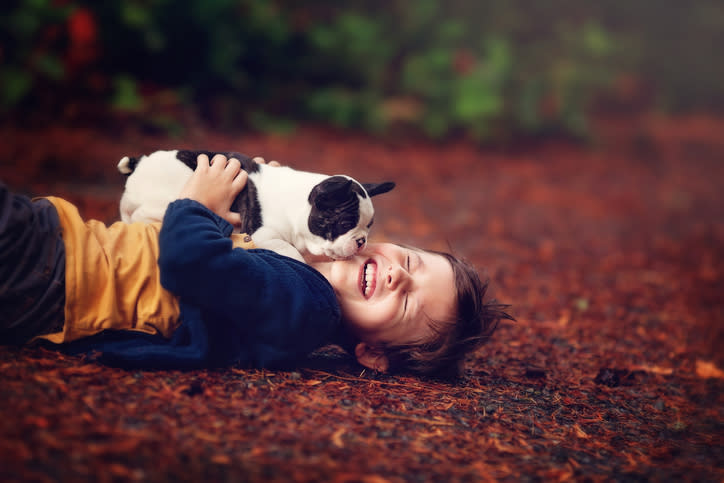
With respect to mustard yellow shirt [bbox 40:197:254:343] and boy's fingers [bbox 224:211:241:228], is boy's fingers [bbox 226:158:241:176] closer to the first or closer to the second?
boy's fingers [bbox 224:211:241:228]

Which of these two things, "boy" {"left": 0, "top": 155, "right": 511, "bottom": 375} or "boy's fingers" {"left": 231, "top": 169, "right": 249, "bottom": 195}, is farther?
"boy's fingers" {"left": 231, "top": 169, "right": 249, "bottom": 195}

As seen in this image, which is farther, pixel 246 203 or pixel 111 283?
pixel 246 203

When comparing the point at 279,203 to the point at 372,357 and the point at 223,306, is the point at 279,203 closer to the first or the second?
the point at 223,306

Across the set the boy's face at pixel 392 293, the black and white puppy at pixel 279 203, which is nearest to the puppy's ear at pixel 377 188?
the black and white puppy at pixel 279 203

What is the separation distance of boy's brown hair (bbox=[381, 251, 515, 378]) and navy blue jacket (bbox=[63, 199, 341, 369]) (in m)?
0.48

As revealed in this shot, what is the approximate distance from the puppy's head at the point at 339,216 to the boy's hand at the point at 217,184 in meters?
0.37

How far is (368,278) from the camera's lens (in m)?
2.88

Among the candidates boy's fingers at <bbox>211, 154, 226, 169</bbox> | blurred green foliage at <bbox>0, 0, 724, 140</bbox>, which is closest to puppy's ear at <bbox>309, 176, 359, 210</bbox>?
boy's fingers at <bbox>211, 154, 226, 169</bbox>

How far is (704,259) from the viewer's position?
702 cm

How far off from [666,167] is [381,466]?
1232 centimetres

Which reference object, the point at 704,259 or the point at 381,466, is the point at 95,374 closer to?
the point at 381,466

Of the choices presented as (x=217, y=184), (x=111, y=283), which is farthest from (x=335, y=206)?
(x=111, y=283)

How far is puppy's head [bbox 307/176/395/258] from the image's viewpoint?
2844mm

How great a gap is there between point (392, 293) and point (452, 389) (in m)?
0.59
